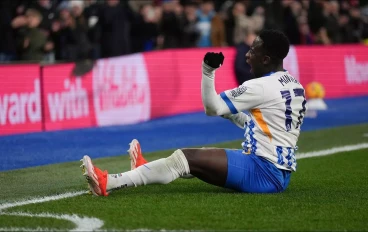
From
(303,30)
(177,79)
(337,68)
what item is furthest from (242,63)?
(303,30)

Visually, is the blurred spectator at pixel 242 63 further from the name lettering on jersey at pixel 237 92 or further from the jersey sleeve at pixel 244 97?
the name lettering on jersey at pixel 237 92

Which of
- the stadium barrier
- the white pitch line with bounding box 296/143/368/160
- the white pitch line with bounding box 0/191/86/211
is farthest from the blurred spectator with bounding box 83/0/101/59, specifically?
the white pitch line with bounding box 0/191/86/211

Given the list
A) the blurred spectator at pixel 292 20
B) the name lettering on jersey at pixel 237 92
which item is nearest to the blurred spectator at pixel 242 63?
the blurred spectator at pixel 292 20

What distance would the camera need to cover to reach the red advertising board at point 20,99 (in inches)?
548

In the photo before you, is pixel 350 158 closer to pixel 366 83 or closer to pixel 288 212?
pixel 288 212

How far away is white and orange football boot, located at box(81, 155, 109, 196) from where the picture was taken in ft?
25.0

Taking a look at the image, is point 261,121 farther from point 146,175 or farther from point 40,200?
point 40,200

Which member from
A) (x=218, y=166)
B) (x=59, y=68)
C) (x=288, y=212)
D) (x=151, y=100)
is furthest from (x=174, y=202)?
(x=151, y=100)

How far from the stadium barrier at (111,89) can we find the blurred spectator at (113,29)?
51.4 inches

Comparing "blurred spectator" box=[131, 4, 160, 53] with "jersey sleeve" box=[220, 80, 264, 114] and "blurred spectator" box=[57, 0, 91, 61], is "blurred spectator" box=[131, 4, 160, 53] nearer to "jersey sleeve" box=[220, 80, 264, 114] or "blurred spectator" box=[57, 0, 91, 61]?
"blurred spectator" box=[57, 0, 91, 61]

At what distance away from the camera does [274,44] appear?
8039 millimetres

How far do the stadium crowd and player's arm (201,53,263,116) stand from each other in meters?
9.29

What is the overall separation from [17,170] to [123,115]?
611 cm

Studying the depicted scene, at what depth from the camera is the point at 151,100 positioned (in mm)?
17078
